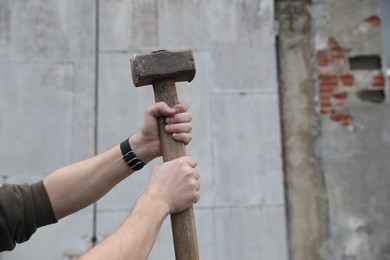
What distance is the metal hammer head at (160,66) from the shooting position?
1933 millimetres

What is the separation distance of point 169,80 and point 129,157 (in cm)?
40

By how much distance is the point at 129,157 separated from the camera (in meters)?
2.13

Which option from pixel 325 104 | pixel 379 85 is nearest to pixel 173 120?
pixel 325 104

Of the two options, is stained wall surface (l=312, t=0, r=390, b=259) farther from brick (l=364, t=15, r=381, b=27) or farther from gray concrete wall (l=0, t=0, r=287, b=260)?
gray concrete wall (l=0, t=0, r=287, b=260)

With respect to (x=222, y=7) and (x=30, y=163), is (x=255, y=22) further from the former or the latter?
(x=30, y=163)

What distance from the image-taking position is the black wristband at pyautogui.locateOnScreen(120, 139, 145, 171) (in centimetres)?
212

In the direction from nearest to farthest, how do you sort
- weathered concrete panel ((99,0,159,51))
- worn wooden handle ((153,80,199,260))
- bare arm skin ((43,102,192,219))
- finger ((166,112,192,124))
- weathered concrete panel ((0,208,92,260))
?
1. worn wooden handle ((153,80,199,260))
2. finger ((166,112,192,124))
3. bare arm skin ((43,102,192,219))
4. weathered concrete panel ((0,208,92,260))
5. weathered concrete panel ((99,0,159,51))

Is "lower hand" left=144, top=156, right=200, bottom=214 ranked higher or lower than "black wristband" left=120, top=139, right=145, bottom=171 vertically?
lower

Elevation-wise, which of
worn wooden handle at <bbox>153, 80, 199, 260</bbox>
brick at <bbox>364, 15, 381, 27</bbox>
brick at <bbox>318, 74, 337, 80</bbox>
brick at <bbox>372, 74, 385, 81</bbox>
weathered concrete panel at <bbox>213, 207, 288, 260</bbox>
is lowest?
weathered concrete panel at <bbox>213, 207, 288, 260</bbox>

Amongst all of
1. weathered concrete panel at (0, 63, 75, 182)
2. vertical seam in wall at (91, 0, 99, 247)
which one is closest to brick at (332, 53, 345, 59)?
vertical seam in wall at (91, 0, 99, 247)

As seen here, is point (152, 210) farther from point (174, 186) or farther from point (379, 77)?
point (379, 77)

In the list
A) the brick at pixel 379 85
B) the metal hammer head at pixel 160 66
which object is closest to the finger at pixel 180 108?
the metal hammer head at pixel 160 66

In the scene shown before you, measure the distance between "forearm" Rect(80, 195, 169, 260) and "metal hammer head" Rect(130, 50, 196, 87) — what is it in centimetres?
50

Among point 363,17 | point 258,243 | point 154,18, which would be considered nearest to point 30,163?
point 154,18
